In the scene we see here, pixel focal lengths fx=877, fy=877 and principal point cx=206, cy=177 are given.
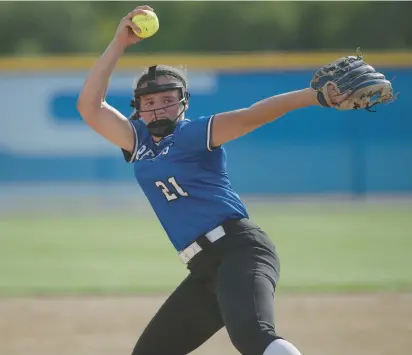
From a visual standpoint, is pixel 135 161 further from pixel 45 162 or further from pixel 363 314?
pixel 45 162

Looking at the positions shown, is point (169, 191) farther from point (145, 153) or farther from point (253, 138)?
point (253, 138)

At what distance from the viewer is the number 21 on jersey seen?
3.54 metres

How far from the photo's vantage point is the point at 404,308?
21.7 feet

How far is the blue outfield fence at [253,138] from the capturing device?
49.1ft

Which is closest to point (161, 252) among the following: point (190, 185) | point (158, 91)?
point (158, 91)

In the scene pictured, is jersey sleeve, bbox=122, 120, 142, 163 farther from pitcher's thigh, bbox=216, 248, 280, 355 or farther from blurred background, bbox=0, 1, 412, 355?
blurred background, bbox=0, 1, 412, 355

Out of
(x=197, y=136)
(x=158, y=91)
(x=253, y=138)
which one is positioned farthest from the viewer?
(x=253, y=138)

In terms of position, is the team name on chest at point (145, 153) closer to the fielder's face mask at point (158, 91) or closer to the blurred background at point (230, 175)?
the fielder's face mask at point (158, 91)

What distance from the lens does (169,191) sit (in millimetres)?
3576

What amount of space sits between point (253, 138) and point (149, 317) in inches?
355

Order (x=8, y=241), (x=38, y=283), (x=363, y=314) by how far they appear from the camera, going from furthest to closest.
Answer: (x=8, y=241) → (x=38, y=283) → (x=363, y=314)

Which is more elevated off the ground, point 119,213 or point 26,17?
point 26,17

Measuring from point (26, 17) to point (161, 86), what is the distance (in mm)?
17834

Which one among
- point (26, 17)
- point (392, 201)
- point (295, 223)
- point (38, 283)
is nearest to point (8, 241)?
point (38, 283)
